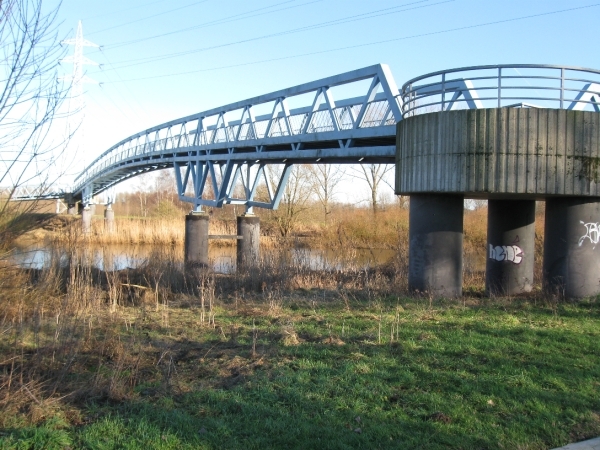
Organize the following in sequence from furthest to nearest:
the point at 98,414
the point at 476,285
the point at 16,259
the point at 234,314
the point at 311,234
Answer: the point at 311,234, the point at 476,285, the point at 234,314, the point at 16,259, the point at 98,414

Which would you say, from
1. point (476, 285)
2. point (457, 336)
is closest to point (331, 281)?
point (476, 285)

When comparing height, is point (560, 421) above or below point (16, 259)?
below

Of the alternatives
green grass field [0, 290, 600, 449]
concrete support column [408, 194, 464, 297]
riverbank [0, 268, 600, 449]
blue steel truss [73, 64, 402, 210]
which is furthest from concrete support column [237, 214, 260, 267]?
green grass field [0, 290, 600, 449]

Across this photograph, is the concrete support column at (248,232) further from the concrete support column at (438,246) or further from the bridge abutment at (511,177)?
the bridge abutment at (511,177)

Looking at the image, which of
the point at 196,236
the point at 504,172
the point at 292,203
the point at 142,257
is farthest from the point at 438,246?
the point at 292,203

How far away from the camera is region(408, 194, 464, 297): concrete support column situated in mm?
11570

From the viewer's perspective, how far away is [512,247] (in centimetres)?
1275

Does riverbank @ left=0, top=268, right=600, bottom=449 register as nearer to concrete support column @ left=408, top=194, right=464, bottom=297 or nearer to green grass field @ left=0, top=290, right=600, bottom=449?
green grass field @ left=0, top=290, right=600, bottom=449

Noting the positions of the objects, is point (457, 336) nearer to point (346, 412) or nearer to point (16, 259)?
point (346, 412)

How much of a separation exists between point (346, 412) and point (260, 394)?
878 millimetres

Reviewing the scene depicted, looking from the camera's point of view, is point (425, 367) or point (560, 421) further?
point (425, 367)

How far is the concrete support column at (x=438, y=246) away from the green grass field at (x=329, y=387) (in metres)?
2.40

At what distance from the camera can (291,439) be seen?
4.76 meters

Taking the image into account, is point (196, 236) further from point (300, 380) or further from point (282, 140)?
point (300, 380)
